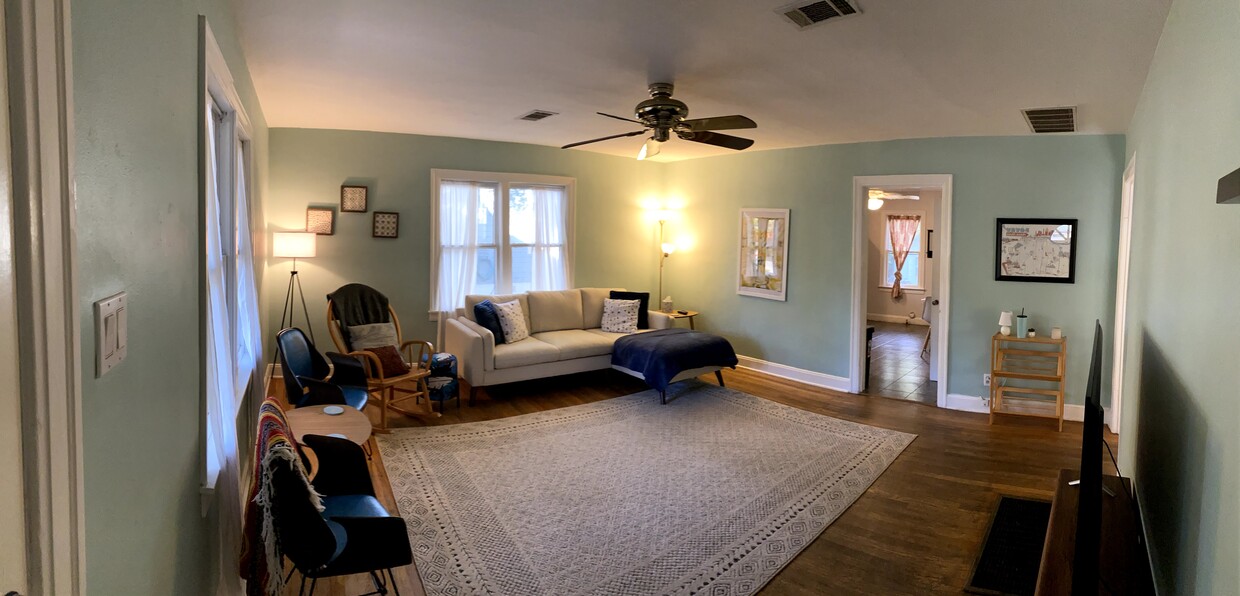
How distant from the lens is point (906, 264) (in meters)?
11.1

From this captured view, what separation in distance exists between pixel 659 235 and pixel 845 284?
2488mm

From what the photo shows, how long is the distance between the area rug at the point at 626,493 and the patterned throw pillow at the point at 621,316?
4.05 feet

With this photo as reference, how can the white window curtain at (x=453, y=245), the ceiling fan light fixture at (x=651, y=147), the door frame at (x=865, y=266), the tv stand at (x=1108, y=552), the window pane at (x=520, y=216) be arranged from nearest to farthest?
the tv stand at (x=1108, y=552) → the ceiling fan light fixture at (x=651, y=147) → the door frame at (x=865, y=266) → the white window curtain at (x=453, y=245) → the window pane at (x=520, y=216)

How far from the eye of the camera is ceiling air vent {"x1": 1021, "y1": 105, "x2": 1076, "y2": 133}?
4188mm

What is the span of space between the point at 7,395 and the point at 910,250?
11809 millimetres

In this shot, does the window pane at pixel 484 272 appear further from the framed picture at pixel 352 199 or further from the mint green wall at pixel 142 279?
the mint green wall at pixel 142 279

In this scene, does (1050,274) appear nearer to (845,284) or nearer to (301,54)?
(845,284)

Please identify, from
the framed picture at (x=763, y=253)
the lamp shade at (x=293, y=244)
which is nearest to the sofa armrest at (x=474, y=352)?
the lamp shade at (x=293, y=244)

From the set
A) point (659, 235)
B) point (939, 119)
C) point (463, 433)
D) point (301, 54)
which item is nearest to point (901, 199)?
point (659, 235)

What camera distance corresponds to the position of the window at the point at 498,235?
635cm

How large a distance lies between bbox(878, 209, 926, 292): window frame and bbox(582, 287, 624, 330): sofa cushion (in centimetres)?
654

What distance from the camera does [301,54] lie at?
337 centimetres

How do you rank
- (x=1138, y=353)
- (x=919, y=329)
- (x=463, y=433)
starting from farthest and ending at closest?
(x=919, y=329) → (x=463, y=433) → (x=1138, y=353)

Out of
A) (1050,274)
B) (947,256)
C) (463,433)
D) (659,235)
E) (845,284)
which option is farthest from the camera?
(659,235)
